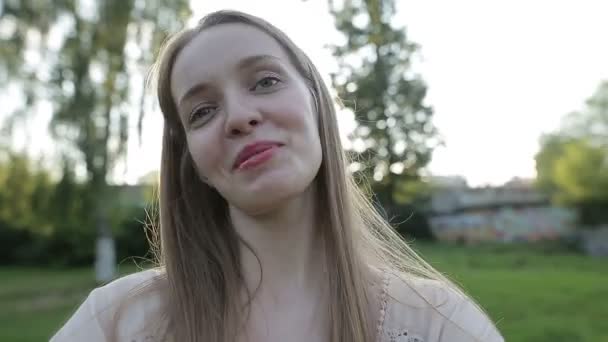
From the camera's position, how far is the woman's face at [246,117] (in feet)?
4.42

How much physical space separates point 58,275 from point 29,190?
918cm

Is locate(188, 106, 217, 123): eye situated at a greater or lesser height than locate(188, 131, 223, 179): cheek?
greater

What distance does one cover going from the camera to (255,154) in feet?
4.41

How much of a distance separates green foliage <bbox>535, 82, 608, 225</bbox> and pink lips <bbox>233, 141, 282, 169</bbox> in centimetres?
2599

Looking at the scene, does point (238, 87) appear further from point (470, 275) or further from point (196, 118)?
point (470, 275)

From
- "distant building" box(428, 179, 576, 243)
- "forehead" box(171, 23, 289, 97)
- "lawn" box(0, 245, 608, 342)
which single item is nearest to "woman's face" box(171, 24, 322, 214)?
"forehead" box(171, 23, 289, 97)

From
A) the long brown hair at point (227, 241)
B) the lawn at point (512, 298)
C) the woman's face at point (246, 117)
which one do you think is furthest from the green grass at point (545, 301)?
the woman's face at point (246, 117)

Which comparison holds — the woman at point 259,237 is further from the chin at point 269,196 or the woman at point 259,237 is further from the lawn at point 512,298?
the lawn at point 512,298

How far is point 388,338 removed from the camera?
4.41 feet

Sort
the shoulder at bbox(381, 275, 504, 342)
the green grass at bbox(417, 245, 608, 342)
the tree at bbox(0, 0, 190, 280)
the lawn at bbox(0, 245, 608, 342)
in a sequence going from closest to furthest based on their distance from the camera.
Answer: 1. the shoulder at bbox(381, 275, 504, 342)
2. the green grass at bbox(417, 245, 608, 342)
3. the lawn at bbox(0, 245, 608, 342)
4. the tree at bbox(0, 0, 190, 280)

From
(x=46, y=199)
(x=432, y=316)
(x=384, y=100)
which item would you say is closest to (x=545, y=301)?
(x=384, y=100)

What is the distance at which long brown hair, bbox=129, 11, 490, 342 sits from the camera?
4.54 feet

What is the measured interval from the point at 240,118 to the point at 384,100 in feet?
10.5

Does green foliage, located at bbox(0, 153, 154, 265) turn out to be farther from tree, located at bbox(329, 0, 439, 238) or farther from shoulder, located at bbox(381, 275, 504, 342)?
shoulder, located at bbox(381, 275, 504, 342)
